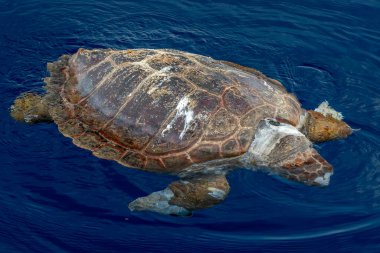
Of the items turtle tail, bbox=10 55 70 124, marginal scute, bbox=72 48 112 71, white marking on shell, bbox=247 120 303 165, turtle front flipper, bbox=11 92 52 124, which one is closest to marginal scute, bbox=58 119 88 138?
turtle tail, bbox=10 55 70 124

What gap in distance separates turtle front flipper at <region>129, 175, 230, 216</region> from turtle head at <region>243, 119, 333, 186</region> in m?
0.48

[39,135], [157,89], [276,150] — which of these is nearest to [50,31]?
[39,135]

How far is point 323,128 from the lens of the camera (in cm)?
554

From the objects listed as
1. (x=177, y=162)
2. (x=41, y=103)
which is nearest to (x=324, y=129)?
(x=177, y=162)

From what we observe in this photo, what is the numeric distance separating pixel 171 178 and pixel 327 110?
2.19m

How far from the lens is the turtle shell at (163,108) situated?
4.90 metres

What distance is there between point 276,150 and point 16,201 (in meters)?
2.81

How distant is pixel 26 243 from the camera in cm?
477

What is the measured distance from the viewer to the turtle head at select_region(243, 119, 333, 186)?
4.75 m

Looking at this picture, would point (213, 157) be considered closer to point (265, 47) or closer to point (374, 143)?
point (374, 143)

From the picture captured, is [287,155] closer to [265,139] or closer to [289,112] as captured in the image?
[265,139]

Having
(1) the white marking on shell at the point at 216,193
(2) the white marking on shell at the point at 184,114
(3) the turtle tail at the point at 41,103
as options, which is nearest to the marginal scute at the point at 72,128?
(3) the turtle tail at the point at 41,103

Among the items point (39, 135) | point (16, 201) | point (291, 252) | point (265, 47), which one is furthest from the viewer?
point (265, 47)

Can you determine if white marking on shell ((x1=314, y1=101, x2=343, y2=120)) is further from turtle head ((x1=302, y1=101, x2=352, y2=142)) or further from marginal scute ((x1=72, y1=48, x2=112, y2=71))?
marginal scute ((x1=72, y1=48, x2=112, y2=71))
